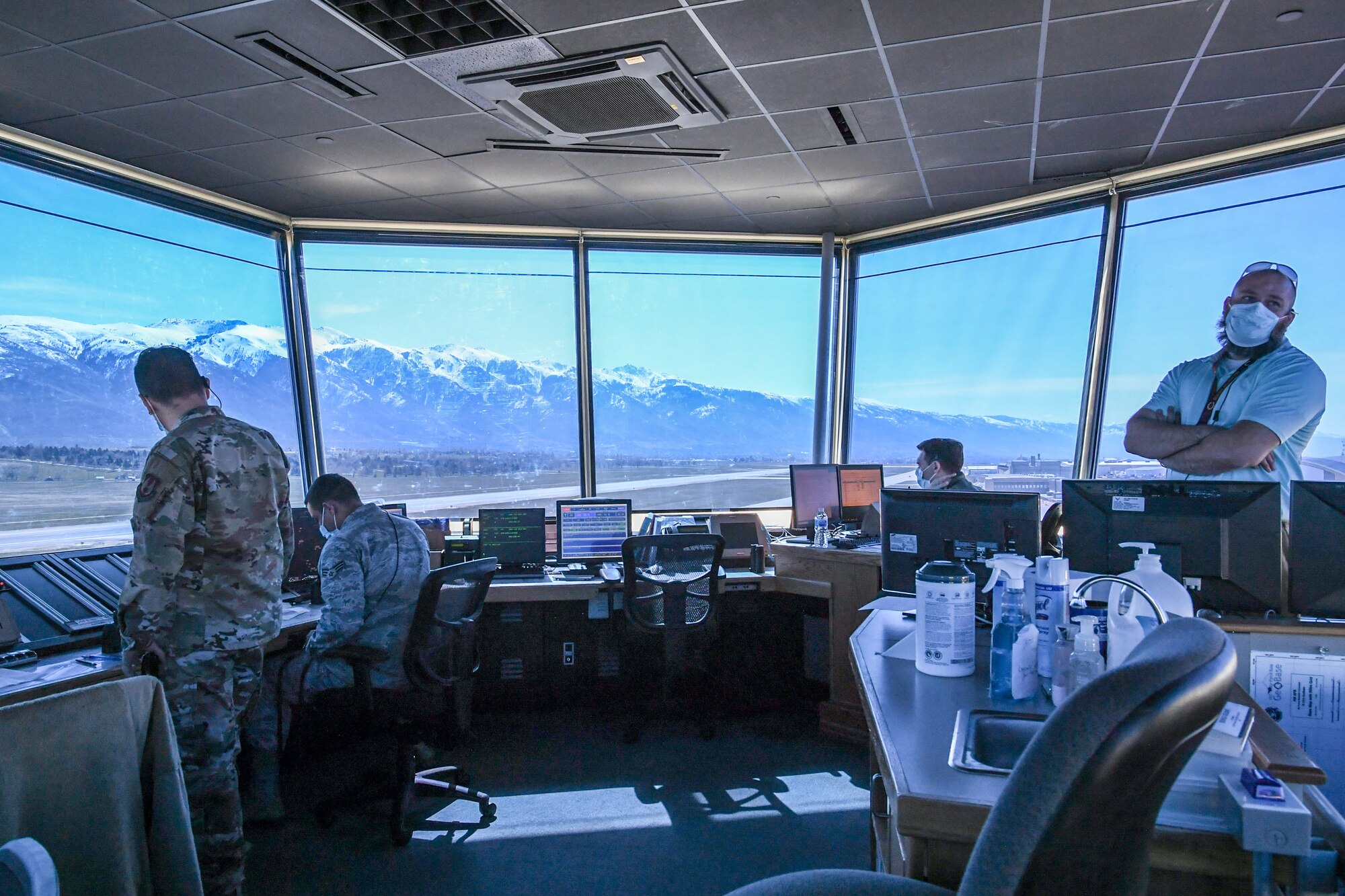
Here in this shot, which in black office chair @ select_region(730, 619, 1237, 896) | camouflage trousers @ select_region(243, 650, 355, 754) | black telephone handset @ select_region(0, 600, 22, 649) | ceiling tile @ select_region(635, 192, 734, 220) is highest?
ceiling tile @ select_region(635, 192, 734, 220)

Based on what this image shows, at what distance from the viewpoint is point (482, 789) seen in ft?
10.9

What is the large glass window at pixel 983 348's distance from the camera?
14.5 feet

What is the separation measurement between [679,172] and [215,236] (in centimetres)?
267

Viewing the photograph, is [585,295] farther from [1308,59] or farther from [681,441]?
[1308,59]

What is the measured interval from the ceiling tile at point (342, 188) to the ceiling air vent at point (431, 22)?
1493 mm

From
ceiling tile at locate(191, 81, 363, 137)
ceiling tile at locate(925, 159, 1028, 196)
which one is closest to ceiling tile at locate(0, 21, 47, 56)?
ceiling tile at locate(191, 81, 363, 137)

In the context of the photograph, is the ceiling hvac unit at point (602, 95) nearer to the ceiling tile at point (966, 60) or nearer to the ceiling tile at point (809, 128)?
the ceiling tile at point (809, 128)

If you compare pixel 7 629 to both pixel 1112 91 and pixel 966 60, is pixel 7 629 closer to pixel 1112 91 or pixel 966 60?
pixel 966 60

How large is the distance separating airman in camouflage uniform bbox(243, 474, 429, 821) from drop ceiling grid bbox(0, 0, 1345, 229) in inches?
70.8

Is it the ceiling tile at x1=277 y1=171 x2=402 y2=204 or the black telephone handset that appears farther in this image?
the ceiling tile at x1=277 y1=171 x2=402 y2=204

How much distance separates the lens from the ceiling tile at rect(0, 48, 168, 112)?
2.85m

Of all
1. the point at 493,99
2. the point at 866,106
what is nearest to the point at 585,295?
the point at 493,99

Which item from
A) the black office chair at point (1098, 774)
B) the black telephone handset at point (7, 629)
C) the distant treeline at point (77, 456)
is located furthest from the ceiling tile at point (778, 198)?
the black office chair at point (1098, 774)

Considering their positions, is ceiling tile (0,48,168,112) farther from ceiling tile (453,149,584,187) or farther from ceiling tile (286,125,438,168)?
ceiling tile (453,149,584,187)
